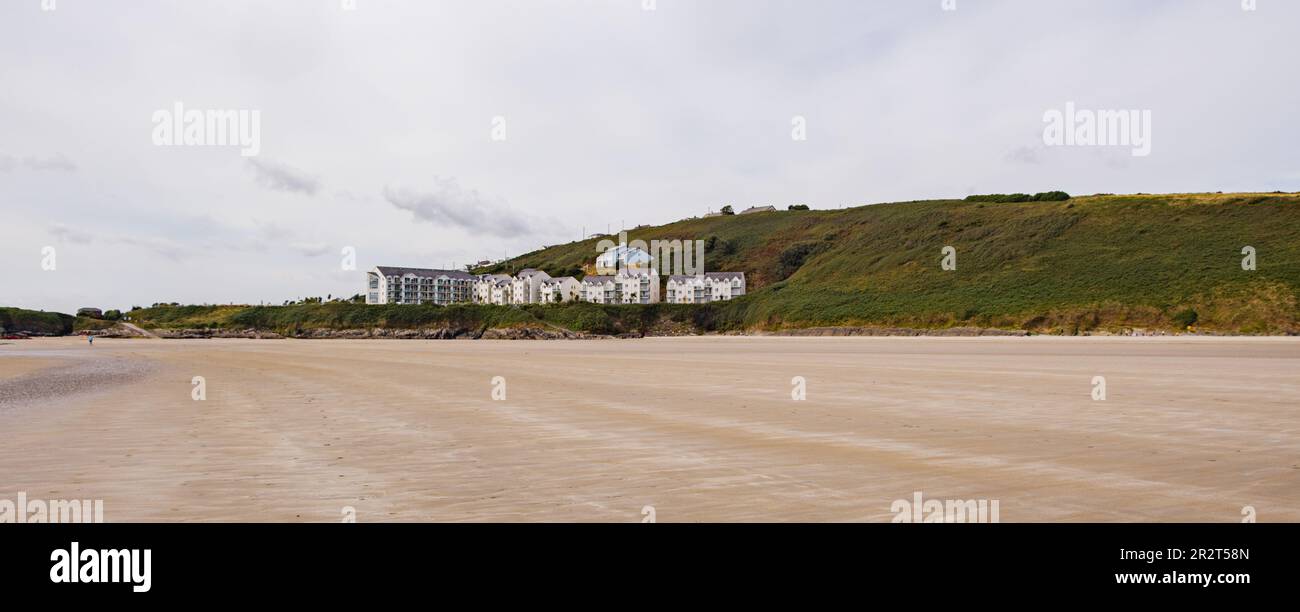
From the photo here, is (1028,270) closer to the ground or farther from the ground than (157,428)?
farther from the ground

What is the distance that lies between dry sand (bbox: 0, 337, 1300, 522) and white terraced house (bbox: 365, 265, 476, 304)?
5112 inches

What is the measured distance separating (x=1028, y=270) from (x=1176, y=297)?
1815cm

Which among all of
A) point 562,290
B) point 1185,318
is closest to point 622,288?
point 562,290

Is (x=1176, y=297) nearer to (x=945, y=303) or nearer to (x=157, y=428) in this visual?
(x=945, y=303)

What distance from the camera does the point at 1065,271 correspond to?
76.0 m

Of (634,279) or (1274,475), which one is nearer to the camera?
(1274,475)

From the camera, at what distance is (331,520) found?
5.51 metres

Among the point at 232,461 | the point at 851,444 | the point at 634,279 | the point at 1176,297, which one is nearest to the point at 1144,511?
the point at 851,444

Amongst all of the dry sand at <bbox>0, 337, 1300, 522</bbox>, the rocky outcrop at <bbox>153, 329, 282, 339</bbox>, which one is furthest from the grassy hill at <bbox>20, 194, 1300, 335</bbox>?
the dry sand at <bbox>0, 337, 1300, 522</bbox>

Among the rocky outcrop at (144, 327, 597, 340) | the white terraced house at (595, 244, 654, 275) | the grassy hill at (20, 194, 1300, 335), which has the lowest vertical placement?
the rocky outcrop at (144, 327, 597, 340)

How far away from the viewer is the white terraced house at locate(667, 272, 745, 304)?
131125 millimetres

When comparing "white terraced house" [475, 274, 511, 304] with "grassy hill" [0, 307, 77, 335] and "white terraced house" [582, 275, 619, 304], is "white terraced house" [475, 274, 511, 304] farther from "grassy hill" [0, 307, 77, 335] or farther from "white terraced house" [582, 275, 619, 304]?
"grassy hill" [0, 307, 77, 335]
